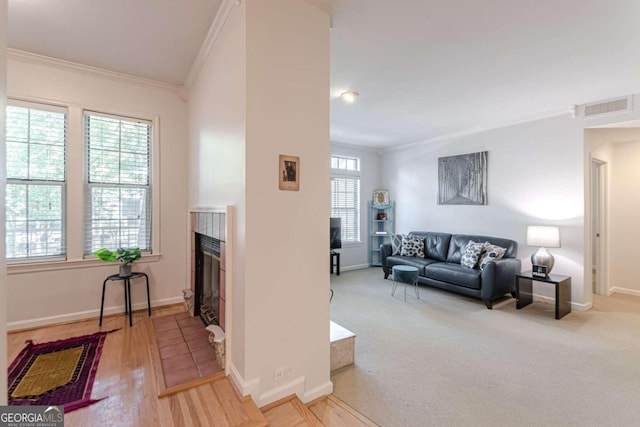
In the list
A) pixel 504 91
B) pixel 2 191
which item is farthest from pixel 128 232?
pixel 504 91

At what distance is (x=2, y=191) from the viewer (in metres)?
0.70

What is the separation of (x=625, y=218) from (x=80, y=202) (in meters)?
7.50

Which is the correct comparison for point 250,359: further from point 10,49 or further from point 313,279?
point 10,49

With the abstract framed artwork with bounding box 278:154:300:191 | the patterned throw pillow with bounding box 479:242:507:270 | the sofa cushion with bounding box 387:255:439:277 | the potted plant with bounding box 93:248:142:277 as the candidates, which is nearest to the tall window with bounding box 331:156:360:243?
the sofa cushion with bounding box 387:255:439:277

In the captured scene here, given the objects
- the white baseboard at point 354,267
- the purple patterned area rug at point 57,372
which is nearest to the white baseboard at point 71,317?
the purple patterned area rug at point 57,372

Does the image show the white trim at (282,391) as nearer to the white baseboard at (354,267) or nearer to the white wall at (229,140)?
the white wall at (229,140)

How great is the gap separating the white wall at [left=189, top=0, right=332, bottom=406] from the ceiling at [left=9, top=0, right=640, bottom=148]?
0.39 m

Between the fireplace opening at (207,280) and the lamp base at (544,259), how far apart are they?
4069 millimetres

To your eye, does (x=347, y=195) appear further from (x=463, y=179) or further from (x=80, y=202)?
(x=80, y=202)

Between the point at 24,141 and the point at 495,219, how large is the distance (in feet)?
20.3

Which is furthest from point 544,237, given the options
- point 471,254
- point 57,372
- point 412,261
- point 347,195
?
point 57,372

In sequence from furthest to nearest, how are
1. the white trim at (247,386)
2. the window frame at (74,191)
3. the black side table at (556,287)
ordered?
the black side table at (556,287), the window frame at (74,191), the white trim at (247,386)

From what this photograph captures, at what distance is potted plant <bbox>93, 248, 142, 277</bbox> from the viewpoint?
289 cm

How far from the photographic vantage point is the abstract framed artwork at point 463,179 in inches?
188
